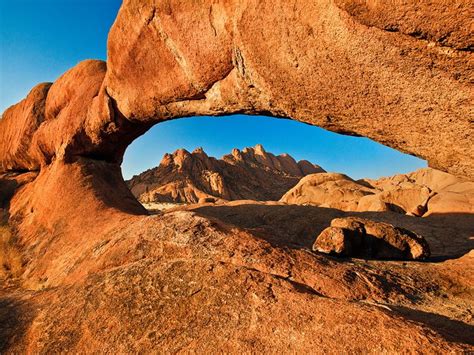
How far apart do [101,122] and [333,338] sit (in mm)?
10102

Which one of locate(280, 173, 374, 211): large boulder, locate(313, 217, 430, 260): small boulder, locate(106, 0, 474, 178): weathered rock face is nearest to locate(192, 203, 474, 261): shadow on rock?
locate(313, 217, 430, 260): small boulder

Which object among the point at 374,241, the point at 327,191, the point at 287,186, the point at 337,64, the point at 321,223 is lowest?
the point at 374,241

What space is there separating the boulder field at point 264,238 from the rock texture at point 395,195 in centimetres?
723

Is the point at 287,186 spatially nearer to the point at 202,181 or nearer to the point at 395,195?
the point at 202,181

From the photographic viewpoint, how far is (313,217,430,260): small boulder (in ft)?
24.2

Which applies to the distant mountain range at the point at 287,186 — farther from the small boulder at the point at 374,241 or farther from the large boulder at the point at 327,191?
the small boulder at the point at 374,241

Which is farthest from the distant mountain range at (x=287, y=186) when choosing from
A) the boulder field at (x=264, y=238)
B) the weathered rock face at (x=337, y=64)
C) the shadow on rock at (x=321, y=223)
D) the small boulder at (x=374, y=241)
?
the weathered rock face at (x=337, y=64)

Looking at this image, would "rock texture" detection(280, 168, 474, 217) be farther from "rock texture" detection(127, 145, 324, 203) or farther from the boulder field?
"rock texture" detection(127, 145, 324, 203)

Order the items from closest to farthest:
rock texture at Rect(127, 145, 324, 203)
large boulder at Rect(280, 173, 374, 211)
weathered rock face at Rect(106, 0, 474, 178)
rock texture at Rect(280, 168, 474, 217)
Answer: weathered rock face at Rect(106, 0, 474, 178) < rock texture at Rect(280, 168, 474, 217) < large boulder at Rect(280, 173, 374, 211) < rock texture at Rect(127, 145, 324, 203)

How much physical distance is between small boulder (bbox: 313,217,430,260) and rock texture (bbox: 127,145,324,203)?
38408 mm

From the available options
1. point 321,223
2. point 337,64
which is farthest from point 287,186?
point 337,64

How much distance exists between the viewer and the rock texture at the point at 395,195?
1547cm

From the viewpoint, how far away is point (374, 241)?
7.70 metres

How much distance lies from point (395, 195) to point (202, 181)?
39.9 m
